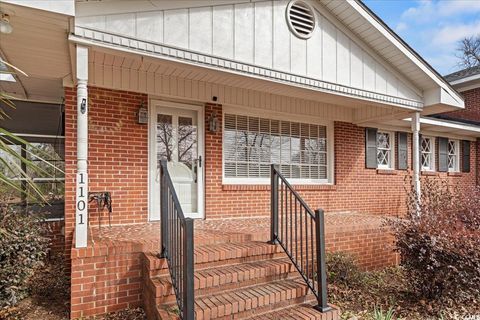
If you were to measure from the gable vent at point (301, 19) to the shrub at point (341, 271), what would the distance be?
3560 millimetres

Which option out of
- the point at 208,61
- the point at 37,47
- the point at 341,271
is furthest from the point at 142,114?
the point at 341,271

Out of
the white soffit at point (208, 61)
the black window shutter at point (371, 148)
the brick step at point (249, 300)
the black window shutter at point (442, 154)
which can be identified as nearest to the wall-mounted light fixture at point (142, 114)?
the white soffit at point (208, 61)

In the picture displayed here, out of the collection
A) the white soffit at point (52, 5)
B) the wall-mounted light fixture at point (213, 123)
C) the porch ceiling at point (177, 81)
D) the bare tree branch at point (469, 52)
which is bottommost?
the wall-mounted light fixture at point (213, 123)

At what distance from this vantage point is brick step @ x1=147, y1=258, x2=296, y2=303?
10.7 ft

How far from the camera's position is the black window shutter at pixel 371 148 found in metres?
A: 8.09

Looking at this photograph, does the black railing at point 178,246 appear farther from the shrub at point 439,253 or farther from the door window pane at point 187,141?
the shrub at point 439,253

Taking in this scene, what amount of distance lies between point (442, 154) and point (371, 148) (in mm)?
3394

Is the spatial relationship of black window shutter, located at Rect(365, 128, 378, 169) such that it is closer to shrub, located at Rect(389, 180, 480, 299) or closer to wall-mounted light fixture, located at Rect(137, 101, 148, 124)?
shrub, located at Rect(389, 180, 480, 299)

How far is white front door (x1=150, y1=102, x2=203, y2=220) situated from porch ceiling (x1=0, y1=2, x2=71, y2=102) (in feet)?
5.28

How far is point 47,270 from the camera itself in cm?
506

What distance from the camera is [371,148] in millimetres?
8188

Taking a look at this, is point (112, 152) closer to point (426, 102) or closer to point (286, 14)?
point (286, 14)

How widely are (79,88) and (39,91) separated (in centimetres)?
282

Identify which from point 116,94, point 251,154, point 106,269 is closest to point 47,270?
point 106,269
